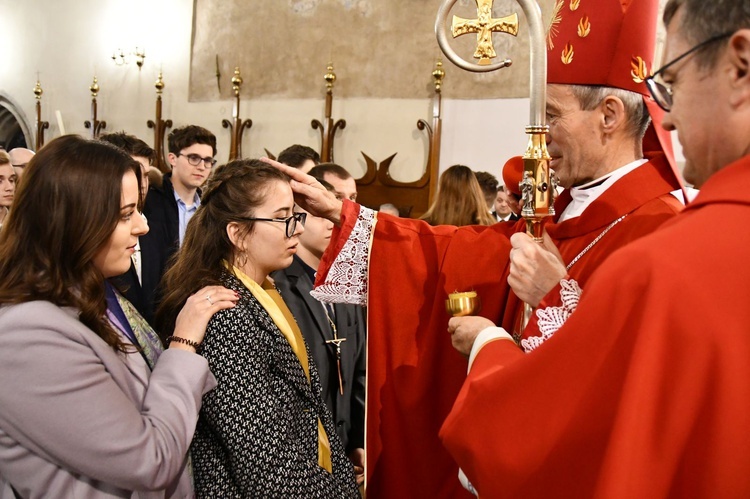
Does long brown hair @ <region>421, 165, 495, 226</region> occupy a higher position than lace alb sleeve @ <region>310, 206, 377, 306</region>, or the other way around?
long brown hair @ <region>421, 165, 495, 226</region>

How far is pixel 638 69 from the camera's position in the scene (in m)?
2.01

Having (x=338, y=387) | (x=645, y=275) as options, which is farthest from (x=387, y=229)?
(x=645, y=275)

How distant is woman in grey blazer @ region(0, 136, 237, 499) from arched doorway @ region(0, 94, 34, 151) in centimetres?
1035

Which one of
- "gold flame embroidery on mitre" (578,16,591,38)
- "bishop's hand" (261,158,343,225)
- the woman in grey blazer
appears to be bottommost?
the woman in grey blazer

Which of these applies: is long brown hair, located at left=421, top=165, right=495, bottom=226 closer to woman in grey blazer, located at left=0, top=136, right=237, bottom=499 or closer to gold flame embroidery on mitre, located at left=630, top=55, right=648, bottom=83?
gold flame embroidery on mitre, located at left=630, top=55, right=648, bottom=83

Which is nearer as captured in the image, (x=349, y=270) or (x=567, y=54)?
(x=567, y=54)

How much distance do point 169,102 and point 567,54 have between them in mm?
8168

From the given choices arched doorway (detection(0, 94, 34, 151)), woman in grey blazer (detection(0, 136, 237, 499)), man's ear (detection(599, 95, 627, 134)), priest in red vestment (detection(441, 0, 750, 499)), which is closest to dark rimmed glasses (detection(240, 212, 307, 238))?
woman in grey blazer (detection(0, 136, 237, 499))

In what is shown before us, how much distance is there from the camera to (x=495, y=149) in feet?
24.6

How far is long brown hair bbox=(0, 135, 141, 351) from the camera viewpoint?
1672mm

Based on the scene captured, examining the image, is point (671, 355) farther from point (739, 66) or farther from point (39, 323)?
point (39, 323)

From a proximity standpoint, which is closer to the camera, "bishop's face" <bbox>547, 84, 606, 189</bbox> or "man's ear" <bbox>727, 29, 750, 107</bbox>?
"man's ear" <bbox>727, 29, 750, 107</bbox>

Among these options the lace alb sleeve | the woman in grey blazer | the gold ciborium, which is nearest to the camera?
the woman in grey blazer

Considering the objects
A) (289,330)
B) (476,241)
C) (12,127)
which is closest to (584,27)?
(476,241)
